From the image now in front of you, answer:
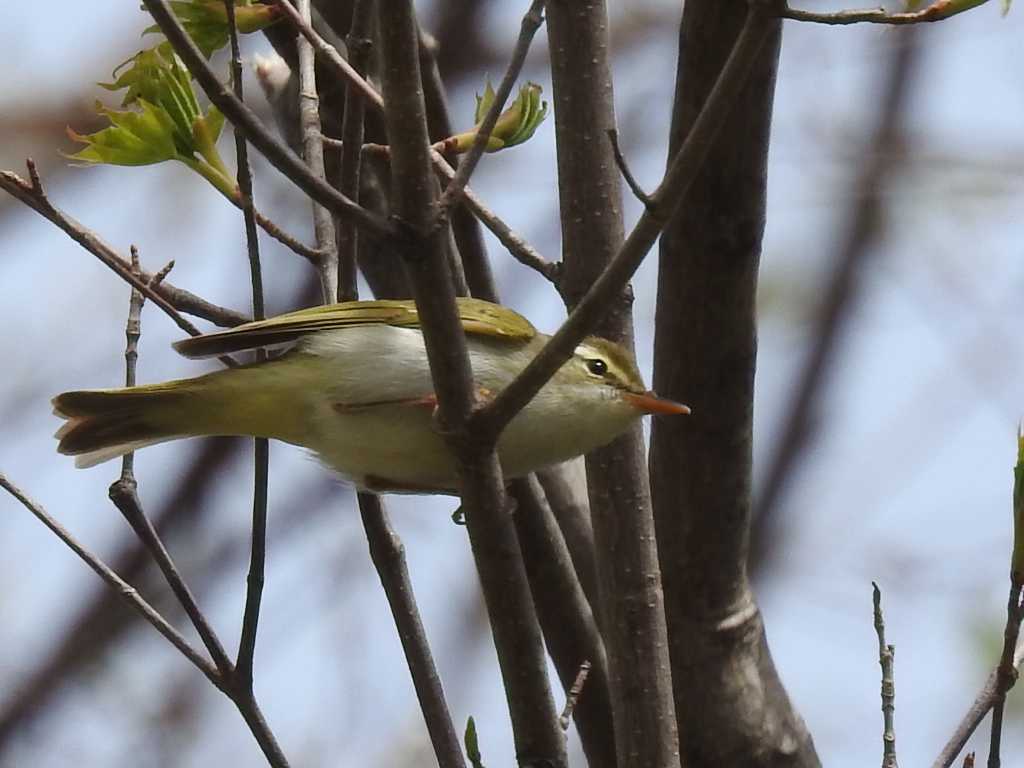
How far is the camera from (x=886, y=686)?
221cm

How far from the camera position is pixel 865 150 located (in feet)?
15.2

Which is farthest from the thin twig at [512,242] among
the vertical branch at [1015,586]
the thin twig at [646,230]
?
the vertical branch at [1015,586]

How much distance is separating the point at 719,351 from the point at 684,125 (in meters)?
0.52

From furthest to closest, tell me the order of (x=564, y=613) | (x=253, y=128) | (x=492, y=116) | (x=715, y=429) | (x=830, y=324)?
(x=830, y=324) → (x=564, y=613) → (x=715, y=429) → (x=492, y=116) → (x=253, y=128)

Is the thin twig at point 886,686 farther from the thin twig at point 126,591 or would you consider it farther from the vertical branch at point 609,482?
the thin twig at point 126,591

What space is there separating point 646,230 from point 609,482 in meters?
1.04

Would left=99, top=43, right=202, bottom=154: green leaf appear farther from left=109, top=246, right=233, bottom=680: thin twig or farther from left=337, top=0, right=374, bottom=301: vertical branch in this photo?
left=109, top=246, right=233, bottom=680: thin twig

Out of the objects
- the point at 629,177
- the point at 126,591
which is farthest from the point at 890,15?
the point at 126,591

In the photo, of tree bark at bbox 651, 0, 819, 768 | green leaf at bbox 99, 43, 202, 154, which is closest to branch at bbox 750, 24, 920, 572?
tree bark at bbox 651, 0, 819, 768

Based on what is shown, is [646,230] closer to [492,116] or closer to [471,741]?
[492,116]

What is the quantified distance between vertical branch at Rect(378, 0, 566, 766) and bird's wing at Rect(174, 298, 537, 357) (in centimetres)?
56

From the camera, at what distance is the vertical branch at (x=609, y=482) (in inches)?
97.8

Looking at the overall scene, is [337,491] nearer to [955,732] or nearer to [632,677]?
[632,677]

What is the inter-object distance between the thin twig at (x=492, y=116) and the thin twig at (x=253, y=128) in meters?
0.10
